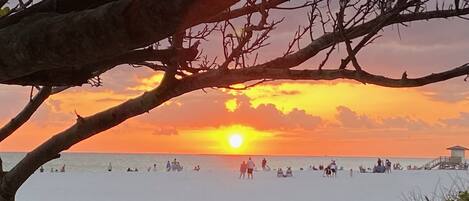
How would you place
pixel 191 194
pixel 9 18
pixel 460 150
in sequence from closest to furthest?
pixel 9 18 → pixel 191 194 → pixel 460 150

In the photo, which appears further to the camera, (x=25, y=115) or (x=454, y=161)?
(x=454, y=161)

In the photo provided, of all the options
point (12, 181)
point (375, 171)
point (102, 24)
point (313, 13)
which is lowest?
point (12, 181)

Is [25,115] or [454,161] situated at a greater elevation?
[454,161]

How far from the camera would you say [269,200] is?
2312cm

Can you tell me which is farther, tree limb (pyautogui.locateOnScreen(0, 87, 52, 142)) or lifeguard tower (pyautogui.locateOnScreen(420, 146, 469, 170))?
lifeguard tower (pyautogui.locateOnScreen(420, 146, 469, 170))

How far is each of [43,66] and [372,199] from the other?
72.6 feet

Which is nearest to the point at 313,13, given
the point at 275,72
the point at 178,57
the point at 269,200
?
the point at 275,72

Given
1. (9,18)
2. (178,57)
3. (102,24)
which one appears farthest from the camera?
(178,57)

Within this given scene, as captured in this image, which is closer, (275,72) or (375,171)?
(275,72)

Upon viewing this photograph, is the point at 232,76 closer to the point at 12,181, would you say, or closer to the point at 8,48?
the point at 12,181

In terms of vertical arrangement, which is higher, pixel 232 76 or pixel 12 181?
pixel 232 76

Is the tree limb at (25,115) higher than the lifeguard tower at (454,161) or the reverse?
the reverse

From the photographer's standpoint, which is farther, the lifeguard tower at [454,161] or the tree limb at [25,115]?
the lifeguard tower at [454,161]

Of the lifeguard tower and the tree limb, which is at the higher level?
the lifeguard tower
